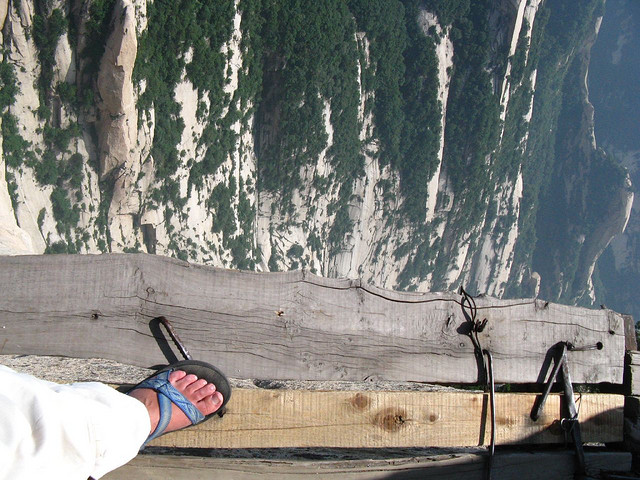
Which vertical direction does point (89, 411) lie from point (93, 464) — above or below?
above

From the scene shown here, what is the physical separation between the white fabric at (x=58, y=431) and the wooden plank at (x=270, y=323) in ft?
1.19

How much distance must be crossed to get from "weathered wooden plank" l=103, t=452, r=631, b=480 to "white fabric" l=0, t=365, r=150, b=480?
0.22 m

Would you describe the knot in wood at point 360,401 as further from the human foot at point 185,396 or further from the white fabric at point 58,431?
the white fabric at point 58,431

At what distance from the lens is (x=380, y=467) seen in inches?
62.6

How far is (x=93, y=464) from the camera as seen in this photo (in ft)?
3.86

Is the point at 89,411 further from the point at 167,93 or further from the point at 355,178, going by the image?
the point at 355,178

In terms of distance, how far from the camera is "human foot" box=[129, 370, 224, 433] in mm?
1505

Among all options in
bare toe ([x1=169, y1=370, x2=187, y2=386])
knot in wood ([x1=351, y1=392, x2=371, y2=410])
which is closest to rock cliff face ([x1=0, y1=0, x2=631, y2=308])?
bare toe ([x1=169, y1=370, x2=187, y2=386])

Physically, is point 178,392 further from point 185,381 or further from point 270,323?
point 270,323

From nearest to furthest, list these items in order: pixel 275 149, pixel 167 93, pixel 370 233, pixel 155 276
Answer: pixel 155 276 → pixel 167 93 → pixel 275 149 → pixel 370 233

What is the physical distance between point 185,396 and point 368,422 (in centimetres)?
57

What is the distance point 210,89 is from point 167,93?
317 centimetres

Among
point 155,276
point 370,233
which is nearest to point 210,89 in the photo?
point 370,233

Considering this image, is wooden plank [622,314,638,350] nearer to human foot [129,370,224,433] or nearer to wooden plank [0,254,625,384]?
wooden plank [0,254,625,384]
